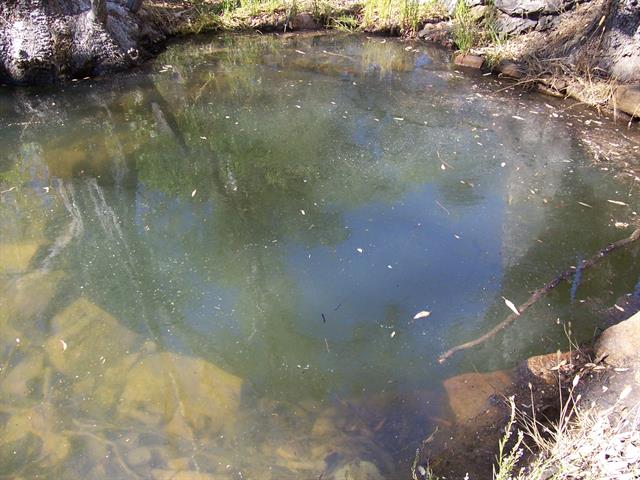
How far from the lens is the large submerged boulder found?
206 inches

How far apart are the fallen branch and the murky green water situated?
0.13 ft

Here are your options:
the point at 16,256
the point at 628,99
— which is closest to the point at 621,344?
the point at 16,256

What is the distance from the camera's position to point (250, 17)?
7.31m

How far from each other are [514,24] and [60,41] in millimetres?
5162

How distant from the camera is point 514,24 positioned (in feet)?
Answer: 21.4

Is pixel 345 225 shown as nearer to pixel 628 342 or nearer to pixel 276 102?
pixel 628 342

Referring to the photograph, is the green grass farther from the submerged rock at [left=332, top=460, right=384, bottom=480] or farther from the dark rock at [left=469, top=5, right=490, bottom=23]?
the submerged rock at [left=332, top=460, right=384, bottom=480]

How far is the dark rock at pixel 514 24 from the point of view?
21.1 feet

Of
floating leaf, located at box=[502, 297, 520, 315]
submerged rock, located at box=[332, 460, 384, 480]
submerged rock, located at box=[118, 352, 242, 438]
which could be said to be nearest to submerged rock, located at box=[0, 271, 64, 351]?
submerged rock, located at box=[118, 352, 242, 438]

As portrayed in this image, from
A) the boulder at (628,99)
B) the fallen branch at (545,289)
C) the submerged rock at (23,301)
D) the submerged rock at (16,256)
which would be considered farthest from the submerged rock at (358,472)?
the boulder at (628,99)

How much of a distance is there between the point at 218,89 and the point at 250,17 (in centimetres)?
252

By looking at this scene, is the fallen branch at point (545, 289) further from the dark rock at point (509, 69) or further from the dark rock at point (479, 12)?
the dark rock at point (479, 12)

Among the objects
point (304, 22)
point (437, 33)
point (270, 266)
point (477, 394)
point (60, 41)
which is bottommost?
point (477, 394)

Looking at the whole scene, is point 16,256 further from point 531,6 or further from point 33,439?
point 531,6
